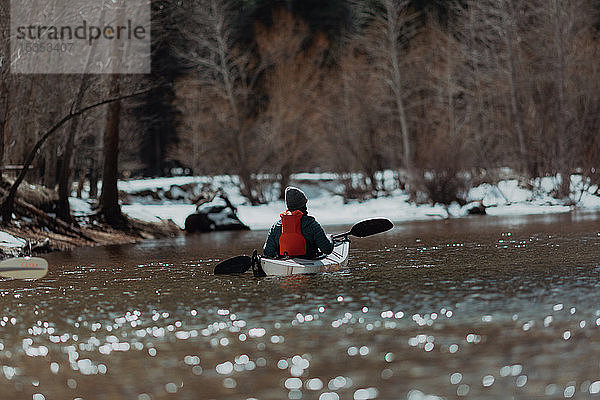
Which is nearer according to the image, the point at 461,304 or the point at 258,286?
the point at 461,304

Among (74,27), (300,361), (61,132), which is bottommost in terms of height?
(300,361)

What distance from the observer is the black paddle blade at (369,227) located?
1447 centimetres

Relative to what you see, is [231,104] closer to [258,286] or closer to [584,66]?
[584,66]

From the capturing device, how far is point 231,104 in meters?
39.4

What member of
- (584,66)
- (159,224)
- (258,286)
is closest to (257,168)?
(159,224)

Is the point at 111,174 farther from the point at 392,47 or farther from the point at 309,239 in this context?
the point at 392,47

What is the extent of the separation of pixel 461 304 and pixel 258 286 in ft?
10.3

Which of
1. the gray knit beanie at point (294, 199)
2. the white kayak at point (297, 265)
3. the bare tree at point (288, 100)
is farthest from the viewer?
the bare tree at point (288, 100)

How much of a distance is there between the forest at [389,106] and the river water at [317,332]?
16337 millimetres

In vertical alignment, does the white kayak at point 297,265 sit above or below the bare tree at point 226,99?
below

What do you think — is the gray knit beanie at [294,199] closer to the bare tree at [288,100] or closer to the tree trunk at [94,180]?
the tree trunk at [94,180]

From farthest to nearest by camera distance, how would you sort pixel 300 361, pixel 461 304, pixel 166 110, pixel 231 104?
pixel 166 110, pixel 231 104, pixel 461 304, pixel 300 361

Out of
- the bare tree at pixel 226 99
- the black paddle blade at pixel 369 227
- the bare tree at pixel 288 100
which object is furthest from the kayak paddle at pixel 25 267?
the bare tree at pixel 288 100

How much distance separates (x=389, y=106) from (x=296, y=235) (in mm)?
31959
